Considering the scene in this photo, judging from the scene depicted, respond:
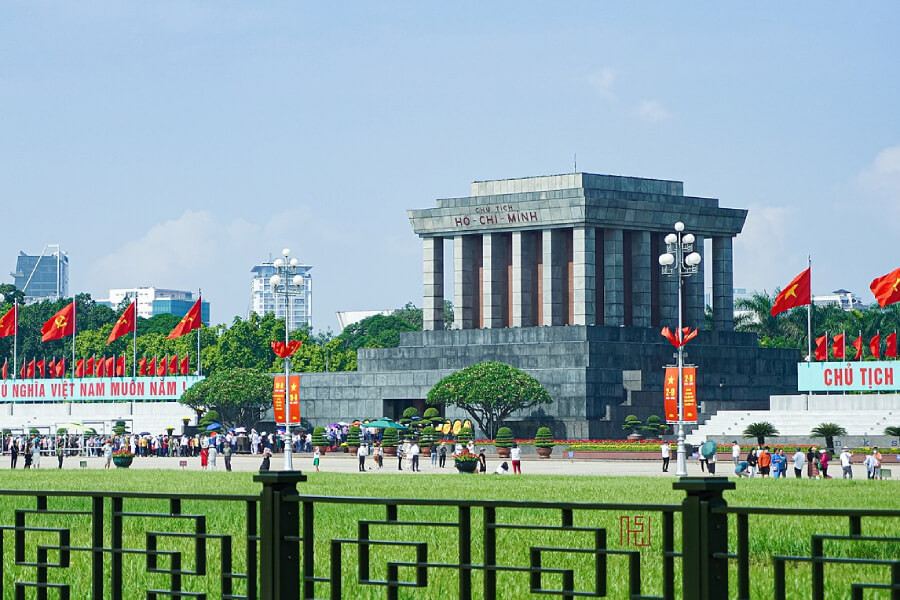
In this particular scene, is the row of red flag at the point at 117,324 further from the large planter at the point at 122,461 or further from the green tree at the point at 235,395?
the large planter at the point at 122,461

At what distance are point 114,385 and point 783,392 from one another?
4068cm

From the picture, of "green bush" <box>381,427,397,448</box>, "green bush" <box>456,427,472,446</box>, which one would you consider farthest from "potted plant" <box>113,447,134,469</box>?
"green bush" <box>381,427,397,448</box>

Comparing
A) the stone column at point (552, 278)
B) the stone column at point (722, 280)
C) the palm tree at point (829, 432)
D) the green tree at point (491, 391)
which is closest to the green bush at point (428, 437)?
the green tree at point (491, 391)

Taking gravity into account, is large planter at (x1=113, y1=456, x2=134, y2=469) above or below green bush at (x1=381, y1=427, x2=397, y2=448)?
below

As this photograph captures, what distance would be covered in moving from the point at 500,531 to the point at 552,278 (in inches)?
2351

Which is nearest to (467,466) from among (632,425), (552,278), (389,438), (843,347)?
(389,438)

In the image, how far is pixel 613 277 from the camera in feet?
271

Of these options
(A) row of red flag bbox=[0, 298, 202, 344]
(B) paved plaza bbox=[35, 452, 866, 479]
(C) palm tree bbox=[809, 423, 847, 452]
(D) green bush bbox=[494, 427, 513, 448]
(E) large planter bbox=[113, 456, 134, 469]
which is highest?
(A) row of red flag bbox=[0, 298, 202, 344]

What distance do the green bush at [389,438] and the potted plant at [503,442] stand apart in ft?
15.5

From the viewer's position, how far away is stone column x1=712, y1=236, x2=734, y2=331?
87000 mm

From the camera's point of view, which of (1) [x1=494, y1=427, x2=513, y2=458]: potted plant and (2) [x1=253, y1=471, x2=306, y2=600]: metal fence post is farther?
(1) [x1=494, y1=427, x2=513, y2=458]: potted plant

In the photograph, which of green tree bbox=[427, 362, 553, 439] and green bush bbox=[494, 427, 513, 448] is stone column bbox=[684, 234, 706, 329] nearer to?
green tree bbox=[427, 362, 553, 439]

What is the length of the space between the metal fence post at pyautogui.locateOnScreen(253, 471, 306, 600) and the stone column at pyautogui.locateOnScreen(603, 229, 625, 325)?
243ft

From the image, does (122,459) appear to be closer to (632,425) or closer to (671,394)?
(671,394)
